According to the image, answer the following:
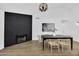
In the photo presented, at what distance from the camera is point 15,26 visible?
7.76 m

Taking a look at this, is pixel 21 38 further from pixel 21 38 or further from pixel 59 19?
pixel 59 19

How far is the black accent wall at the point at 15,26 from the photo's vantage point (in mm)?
6958

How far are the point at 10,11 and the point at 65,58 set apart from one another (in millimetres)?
5893

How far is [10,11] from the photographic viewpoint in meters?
7.09

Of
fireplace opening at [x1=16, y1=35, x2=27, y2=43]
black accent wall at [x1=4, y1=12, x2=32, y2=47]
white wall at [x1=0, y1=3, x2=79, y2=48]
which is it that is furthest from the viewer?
white wall at [x1=0, y1=3, x2=79, y2=48]

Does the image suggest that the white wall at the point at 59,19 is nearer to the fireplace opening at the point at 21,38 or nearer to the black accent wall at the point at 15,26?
the black accent wall at the point at 15,26

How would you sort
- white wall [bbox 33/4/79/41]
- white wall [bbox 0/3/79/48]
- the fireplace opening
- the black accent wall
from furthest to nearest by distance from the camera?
white wall [bbox 33/4/79/41], white wall [bbox 0/3/79/48], the fireplace opening, the black accent wall

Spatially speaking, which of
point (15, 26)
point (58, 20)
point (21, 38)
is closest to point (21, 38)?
point (21, 38)

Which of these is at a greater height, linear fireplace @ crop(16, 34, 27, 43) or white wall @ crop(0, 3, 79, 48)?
white wall @ crop(0, 3, 79, 48)

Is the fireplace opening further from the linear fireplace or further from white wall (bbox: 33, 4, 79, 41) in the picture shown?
white wall (bbox: 33, 4, 79, 41)

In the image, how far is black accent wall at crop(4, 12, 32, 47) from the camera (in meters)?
6.96

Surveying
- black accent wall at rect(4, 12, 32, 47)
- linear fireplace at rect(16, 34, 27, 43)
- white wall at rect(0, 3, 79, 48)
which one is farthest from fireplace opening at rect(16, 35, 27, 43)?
white wall at rect(0, 3, 79, 48)

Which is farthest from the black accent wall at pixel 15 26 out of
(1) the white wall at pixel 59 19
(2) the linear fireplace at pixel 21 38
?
(1) the white wall at pixel 59 19

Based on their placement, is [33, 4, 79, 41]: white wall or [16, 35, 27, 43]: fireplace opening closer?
[16, 35, 27, 43]: fireplace opening
